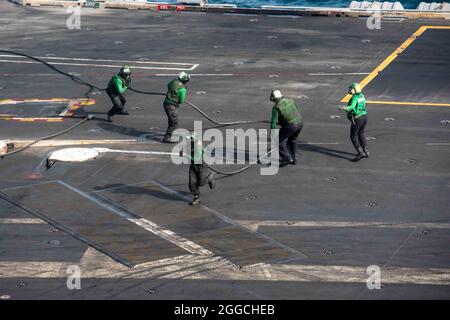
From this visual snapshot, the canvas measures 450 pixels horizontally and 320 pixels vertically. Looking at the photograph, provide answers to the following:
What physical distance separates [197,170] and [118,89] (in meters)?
8.37

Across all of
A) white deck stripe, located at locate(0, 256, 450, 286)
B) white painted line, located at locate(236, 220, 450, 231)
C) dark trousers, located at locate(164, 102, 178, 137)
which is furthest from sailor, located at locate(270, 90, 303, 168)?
white deck stripe, located at locate(0, 256, 450, 286)

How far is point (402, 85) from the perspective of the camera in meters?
39.6

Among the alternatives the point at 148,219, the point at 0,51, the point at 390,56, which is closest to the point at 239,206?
the point at 148,219

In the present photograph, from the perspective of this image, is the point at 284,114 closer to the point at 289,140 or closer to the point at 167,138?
the point at 289,140

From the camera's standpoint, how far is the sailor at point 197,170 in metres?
27.3

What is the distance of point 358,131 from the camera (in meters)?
31.1

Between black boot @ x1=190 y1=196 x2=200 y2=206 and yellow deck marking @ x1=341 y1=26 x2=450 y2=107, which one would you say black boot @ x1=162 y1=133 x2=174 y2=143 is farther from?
yellow deck marking @ x1=341 y1=26 x2=450 y2=107

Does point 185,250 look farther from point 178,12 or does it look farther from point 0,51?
point 178,12

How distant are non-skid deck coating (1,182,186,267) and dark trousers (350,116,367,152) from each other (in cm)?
816

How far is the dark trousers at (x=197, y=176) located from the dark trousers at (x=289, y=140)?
12.6ft

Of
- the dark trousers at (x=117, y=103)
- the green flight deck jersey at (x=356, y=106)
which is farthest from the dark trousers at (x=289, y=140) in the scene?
the dark trousers at (x=117, y=103)

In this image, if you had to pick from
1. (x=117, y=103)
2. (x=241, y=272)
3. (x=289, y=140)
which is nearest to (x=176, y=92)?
(x=117, y=103)

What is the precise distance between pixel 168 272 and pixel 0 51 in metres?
24.5

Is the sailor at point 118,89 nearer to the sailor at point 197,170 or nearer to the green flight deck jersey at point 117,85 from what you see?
the green flight deck jersey at point 117,85
